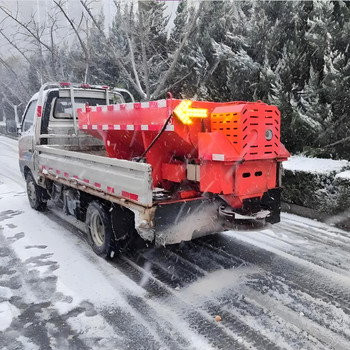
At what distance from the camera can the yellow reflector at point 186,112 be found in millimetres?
3762

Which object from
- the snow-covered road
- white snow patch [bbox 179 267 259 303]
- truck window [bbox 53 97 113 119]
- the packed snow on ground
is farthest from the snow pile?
truck window [bbox 53 97 113 119]

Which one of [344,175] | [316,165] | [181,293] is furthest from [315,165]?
[181,293]

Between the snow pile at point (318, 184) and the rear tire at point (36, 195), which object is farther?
the rear tire at point (36, 195)

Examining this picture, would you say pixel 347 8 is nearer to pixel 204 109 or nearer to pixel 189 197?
pixel 204 109

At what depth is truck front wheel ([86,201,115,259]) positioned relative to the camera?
445 cm

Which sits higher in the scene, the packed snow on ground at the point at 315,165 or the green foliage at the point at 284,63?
the green foliage at the point at 284,63

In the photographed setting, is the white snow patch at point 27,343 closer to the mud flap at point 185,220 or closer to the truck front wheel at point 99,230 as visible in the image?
the mud flap at point 185,220

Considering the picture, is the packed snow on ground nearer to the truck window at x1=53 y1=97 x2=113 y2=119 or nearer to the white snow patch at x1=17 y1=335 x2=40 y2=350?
the truck window at x1=53 y1=97 x2=113 y2=119

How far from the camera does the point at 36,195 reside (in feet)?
22.7

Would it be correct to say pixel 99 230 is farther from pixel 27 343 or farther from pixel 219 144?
pixel 219 144

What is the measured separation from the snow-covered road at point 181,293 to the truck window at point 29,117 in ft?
7.56

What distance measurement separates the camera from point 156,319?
3.23 meters

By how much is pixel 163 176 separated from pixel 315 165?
3608 millimetres

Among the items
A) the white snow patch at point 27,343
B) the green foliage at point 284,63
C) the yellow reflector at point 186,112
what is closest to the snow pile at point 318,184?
the green foliage at point 284,63
